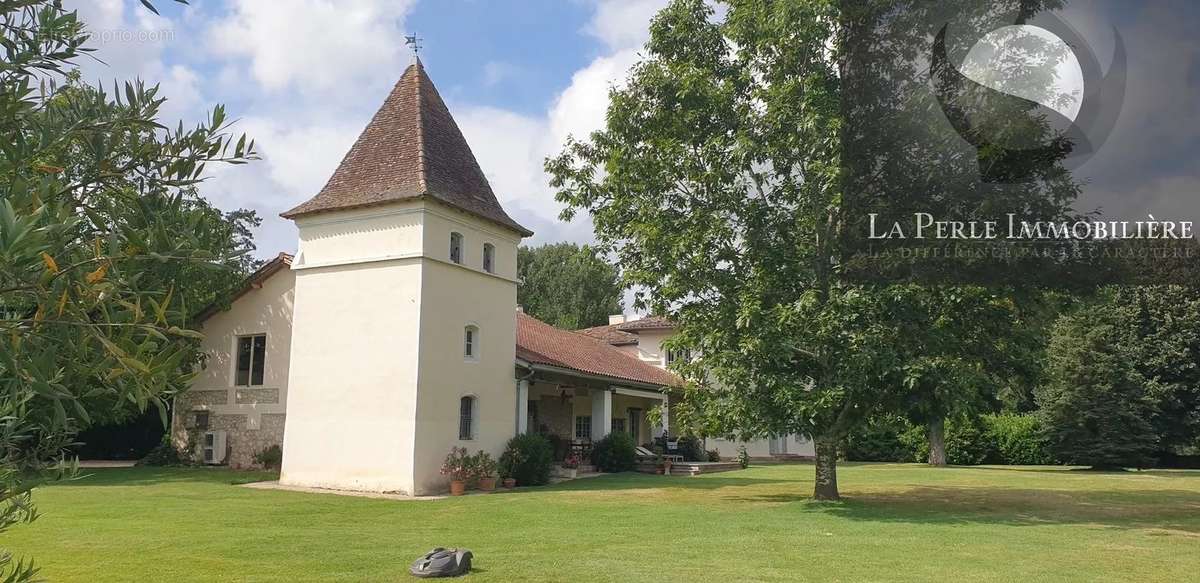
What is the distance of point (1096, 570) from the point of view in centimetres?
1000

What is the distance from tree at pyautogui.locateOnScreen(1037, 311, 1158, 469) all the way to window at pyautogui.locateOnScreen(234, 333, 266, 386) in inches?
1123

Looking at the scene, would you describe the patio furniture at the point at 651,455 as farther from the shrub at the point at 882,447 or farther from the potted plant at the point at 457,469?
the shrub at the point at 882,447

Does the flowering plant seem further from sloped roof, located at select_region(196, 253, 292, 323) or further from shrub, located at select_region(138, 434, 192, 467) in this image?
shrub, located at select_region(138, 434, 192, 467)

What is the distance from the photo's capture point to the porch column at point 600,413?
27.9m

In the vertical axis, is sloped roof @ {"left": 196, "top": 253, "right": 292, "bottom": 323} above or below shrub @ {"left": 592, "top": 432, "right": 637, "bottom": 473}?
above

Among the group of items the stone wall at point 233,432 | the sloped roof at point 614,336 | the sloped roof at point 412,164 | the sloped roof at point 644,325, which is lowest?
the stone wall at point 233,432

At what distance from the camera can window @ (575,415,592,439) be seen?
30237 millimetres

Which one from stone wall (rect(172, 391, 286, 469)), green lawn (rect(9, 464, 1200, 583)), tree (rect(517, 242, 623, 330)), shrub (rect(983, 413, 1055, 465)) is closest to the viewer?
green lawn (rect(9, 464, 1200, 583))

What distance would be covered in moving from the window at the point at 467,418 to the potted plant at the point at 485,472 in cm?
72

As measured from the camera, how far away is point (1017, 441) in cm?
3700

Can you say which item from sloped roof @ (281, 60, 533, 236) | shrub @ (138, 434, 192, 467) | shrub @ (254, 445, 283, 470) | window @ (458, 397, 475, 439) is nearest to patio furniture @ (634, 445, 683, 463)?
window @ (458, 397, 475, 439)

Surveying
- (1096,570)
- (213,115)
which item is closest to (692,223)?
(1096,570)

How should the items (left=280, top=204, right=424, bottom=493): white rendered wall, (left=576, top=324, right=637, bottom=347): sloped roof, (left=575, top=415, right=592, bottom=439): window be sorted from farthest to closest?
(left=576, top=324, right=637, bottom=347): sloped roof
(left=575, top=415, right=592, bottom=439): window
(left=280, top=204, right=424, bottom=493): white rendered wall

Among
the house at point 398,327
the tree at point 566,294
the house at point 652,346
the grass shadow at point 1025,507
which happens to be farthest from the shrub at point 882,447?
the tree at point 566,294
